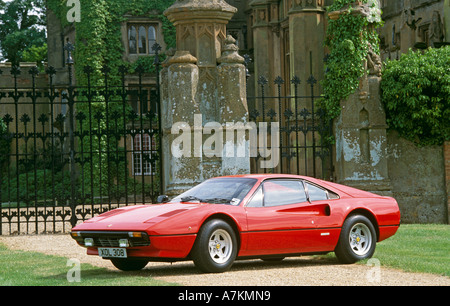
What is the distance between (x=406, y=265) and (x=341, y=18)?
7.75 meters

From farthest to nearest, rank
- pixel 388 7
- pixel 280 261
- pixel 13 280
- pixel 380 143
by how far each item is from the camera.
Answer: pixel 388 7 → pixel 380 143 → pixel 280 261 → pixel 13 280

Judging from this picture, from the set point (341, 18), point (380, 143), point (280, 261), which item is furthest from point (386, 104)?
point (280, 261)

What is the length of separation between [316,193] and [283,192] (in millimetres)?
530

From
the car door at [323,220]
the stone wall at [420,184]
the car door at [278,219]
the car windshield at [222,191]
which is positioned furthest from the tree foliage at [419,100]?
the car windshield at [222,191]

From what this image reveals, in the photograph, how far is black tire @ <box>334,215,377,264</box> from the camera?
33.6 feet

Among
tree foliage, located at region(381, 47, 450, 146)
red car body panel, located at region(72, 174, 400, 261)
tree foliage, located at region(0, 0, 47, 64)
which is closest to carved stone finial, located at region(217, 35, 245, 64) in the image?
tree foliage, located at region(381, 47, 450, 146)

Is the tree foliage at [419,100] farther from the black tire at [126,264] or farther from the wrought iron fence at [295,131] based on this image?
the black tire at [126,264]

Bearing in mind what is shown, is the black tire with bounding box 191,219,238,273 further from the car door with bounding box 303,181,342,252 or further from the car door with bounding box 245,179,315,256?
the car door with bounding box 303,181,342,252

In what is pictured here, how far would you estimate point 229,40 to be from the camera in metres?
14.5

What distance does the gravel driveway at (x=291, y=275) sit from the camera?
8.48 metres

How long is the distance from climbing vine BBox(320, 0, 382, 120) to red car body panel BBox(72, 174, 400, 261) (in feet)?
18.2

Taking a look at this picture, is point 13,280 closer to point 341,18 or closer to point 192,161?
point 192,161

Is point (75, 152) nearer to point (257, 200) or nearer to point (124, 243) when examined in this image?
point (257, 200)

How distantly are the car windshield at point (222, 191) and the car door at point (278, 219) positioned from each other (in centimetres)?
17
